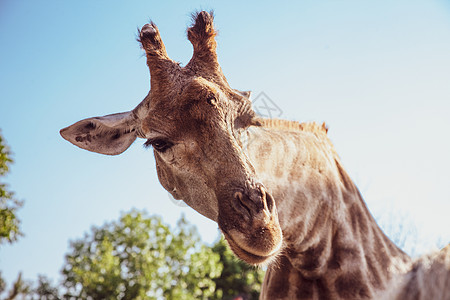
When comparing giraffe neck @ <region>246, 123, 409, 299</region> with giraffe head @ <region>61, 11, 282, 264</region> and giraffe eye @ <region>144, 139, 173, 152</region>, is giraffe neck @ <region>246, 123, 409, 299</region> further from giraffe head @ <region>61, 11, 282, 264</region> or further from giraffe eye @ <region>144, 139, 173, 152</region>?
giraffe eye @ <region>144, 139, 173, 152</region>

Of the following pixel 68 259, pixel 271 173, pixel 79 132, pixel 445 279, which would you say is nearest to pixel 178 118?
pixel 271 173

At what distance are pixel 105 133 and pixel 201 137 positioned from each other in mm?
1415

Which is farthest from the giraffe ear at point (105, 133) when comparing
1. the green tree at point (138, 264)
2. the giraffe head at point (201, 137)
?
the green tree at point (138, 264)

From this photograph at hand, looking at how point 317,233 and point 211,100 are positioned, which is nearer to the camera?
point 211,100

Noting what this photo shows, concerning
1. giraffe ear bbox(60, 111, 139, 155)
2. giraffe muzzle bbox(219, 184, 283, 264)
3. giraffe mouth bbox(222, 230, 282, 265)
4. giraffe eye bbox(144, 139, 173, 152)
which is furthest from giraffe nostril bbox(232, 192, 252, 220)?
giraffe ear bbox(60, 111, 139, 155)

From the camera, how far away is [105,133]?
13.1 feet

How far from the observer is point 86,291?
571 inches

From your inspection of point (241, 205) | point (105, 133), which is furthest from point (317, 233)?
point (105, 133)

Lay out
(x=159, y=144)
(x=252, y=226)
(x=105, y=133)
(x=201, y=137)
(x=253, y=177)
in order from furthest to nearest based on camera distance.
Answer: (x=105, y=133), (x=159, y=144), (x=201, y=137), (x=253, y=177), (x=252, y=226)

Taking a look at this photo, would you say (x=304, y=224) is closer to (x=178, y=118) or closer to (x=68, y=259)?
(x=178, y=118)

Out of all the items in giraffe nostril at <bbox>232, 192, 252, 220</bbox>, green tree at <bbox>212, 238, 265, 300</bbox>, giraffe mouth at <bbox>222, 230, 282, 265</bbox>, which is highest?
giraffe nostril at <bbox>232, 192, 252, 220</bbox>

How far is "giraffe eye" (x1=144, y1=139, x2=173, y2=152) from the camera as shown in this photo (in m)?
3.26

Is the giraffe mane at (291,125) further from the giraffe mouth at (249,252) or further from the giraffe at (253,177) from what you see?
the giraffe mouth at (249,252)

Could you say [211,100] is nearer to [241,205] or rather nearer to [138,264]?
[241,205]
